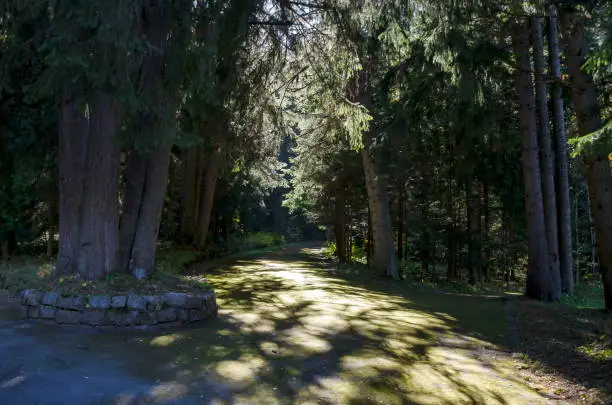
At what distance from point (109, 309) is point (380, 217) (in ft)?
32.3

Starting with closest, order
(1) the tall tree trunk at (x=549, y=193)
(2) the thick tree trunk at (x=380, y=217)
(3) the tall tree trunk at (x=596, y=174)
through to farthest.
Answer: (3) the tall tree trunk at (x=596, y=174) → (1) the tall tree trunk at (x=549, y=193) → (2) the thick tree trunk at (x=380, y=217)

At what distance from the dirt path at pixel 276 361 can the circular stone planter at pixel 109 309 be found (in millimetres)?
263

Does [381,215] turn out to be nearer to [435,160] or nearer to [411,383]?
[435,160]

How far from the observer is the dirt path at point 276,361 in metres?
4.34

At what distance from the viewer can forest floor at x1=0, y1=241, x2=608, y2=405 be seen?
4348 millimetres

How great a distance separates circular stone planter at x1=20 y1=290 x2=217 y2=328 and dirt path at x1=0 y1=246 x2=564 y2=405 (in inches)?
10.4

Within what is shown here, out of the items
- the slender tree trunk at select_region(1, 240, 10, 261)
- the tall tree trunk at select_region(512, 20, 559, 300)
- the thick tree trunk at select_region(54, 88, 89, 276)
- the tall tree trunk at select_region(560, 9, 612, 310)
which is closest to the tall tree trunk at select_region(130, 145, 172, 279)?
the thick tree trunk at select_region(54, 88, 89, 276)

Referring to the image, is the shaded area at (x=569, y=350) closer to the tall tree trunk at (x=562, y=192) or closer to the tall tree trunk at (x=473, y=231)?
the tall tree trunk at (x=562, y=192)

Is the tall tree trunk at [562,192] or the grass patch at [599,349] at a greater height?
the tall tree trunk at [562,192]

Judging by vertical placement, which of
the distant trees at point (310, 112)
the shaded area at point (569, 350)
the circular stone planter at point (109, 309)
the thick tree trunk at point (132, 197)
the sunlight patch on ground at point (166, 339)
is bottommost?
the shaded area at point (569, 350)

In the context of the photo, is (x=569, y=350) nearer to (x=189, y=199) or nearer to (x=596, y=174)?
(x=596, y=174)

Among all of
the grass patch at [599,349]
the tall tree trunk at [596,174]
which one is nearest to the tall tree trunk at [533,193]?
the tall tree trunk at [596,174]

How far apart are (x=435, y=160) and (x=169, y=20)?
35.6 feet

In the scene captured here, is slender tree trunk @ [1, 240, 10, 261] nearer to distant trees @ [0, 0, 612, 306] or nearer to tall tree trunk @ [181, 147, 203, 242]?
distant trees @ [0, 0, 612, 306]
